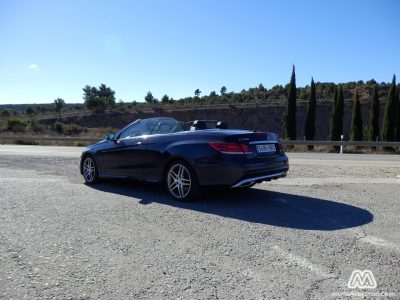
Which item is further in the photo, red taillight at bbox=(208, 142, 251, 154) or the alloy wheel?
the alloy wheel

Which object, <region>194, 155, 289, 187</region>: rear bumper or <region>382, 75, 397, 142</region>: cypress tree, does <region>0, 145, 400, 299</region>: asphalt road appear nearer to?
<region>194, 155, 289, 187</region>: rear bumper

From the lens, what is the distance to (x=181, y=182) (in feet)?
21.7

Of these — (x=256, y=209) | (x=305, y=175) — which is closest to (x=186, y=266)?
(x=256, y=209)

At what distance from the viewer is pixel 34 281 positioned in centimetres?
337

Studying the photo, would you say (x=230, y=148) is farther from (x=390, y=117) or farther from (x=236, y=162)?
(x=390, y=117)

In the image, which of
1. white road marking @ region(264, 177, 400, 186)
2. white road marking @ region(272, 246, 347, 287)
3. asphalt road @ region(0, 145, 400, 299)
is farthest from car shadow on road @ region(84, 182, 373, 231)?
white road marking @ region(264, 177, 400, 186)

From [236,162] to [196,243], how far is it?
1909mm

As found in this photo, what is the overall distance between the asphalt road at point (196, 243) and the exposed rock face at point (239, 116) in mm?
52273

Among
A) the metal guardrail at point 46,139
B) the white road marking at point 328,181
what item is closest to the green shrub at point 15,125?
the metal guardrail at point 46,139

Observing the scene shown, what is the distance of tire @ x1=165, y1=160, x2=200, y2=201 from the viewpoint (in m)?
6.40

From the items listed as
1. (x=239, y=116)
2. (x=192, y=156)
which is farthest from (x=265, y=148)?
(x=239, y=116)

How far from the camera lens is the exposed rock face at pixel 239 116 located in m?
58.6

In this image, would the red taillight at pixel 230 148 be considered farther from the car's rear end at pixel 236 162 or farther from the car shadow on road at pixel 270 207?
the car shadow on road at pixel 270 207

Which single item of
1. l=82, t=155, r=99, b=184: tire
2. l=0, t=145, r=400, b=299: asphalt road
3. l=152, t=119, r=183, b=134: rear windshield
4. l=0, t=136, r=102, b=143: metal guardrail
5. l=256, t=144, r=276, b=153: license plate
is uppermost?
l=152, t=119, r=183, b=134: rear windshield
